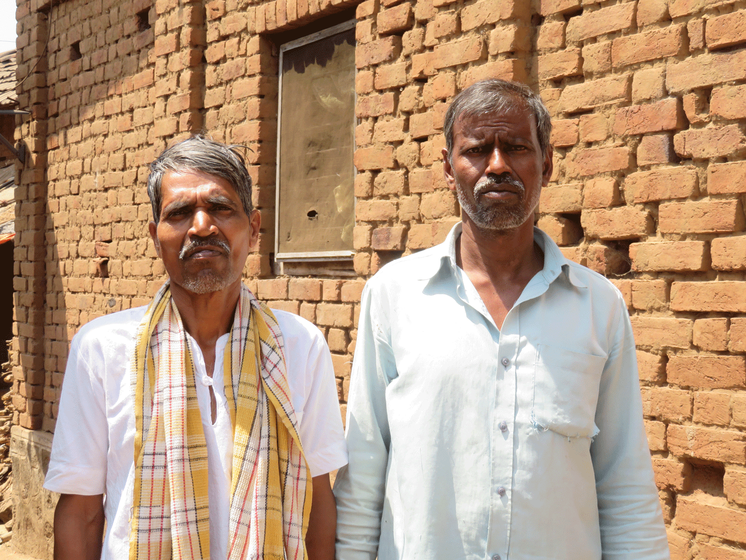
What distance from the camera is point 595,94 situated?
291cm

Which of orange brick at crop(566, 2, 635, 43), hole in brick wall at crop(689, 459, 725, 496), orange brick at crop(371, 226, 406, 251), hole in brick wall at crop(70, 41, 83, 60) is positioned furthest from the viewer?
hole in brick wall at crop(70, 41, 83, 60)

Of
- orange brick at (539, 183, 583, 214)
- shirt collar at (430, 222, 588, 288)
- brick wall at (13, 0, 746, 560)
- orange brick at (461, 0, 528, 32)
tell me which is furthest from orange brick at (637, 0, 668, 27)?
Result: shirt collar at (430, 222, 588, 288)

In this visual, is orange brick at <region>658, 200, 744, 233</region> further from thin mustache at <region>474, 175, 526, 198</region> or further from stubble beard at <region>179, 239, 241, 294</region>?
stubble beard at <region>179, 239, 241, 294</region>

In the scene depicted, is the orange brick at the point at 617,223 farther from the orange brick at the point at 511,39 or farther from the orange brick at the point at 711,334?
the orange brick at the point at 511,39

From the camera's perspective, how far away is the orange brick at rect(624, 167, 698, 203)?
262 centimetres

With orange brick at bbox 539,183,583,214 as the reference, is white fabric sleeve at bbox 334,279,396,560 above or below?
below

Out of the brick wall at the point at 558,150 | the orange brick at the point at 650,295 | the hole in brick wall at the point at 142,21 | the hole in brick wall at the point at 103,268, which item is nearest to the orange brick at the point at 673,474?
the brick wall at the point at 558,150

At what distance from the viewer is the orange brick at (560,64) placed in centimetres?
298

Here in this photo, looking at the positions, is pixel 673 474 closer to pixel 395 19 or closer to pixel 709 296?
pixel 709 296

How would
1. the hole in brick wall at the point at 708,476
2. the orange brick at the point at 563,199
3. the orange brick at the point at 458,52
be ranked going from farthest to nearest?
the orange brick at the point at 458,52 < the orange brick at the point at 563,199 < the hole in brick wall at the point at 708,476

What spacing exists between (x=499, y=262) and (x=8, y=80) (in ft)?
27.4

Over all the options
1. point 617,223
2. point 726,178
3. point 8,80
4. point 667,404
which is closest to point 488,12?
point 617,223

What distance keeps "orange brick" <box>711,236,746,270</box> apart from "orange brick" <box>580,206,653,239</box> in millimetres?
266

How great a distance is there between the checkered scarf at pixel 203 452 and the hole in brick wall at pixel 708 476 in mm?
1463
